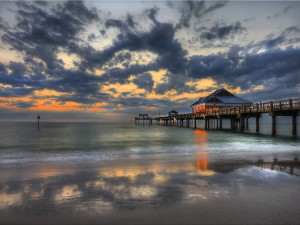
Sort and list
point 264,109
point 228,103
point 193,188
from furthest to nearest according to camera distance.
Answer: point 228,103, point 264,109, point 193,188

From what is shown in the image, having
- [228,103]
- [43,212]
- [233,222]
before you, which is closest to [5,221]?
[43,212]

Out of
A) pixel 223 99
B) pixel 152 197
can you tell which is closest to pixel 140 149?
pixel 152 197

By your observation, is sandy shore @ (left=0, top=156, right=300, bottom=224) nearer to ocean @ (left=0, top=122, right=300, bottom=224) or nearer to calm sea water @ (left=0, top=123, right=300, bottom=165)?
ocean @ (left=0, top=122, right=300, bottom=224)

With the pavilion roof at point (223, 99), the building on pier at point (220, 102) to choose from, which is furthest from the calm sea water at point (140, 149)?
the pavilion roof at point (223, 99)

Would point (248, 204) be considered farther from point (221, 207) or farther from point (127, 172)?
point (127, 172)

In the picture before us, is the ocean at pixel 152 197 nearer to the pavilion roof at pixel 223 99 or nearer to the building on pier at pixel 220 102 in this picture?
the building on pier at pixel 220 102

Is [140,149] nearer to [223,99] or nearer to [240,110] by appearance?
[240,110]

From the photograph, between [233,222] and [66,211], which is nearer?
[233,222]

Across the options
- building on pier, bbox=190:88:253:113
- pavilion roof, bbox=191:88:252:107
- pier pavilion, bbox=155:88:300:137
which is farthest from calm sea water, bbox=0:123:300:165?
pavilion roof, bbox=191:88:252:107

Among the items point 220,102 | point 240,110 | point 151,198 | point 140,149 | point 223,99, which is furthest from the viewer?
point 223,99

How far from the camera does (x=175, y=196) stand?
5117 millimetres

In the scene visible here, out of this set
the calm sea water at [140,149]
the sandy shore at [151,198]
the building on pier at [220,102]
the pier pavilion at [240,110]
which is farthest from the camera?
the building on pier at [220,102]

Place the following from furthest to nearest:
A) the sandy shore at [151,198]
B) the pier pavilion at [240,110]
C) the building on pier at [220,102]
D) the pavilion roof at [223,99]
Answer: the pavilion roof at [223,99] < the building on pier at [220,102] < the pier pavilion at [240,110] < the sandy shore at [151,198]

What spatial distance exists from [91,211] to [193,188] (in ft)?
8.49
